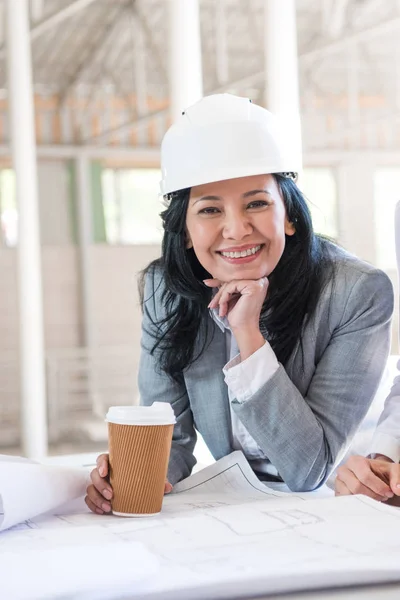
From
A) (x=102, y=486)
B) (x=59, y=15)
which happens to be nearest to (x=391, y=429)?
(x=102, y=486)

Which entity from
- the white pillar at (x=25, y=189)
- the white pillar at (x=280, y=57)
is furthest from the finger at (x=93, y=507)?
the white pillar at (x=25, y=189)

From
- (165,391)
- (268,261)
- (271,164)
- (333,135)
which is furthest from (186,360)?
(333,135)

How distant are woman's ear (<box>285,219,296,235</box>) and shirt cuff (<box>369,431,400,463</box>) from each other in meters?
0.38

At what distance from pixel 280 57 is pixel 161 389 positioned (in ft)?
8.81

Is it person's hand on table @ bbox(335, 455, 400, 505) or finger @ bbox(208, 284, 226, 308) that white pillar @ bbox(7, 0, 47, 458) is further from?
person's hand on table @ bbox(335, 455, 400, 505)

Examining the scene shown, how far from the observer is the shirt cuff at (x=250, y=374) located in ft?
4.21

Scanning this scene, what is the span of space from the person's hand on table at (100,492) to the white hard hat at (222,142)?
0.45 meters

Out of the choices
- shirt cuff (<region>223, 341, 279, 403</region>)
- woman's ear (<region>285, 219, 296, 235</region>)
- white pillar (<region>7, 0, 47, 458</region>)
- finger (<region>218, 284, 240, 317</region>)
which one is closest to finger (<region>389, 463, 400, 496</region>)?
shirt cuff (<region>223, 341, 279, 403</region>)

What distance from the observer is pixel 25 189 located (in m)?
4.72

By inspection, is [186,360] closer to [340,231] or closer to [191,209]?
[191,209]

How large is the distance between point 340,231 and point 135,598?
28.0ft

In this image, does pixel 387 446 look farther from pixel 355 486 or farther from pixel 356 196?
pixel 356 196

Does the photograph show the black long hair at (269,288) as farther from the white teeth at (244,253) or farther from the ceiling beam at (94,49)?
the ceiling beam at (94,49)

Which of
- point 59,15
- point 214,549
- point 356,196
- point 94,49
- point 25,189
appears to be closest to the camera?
point 214,549
